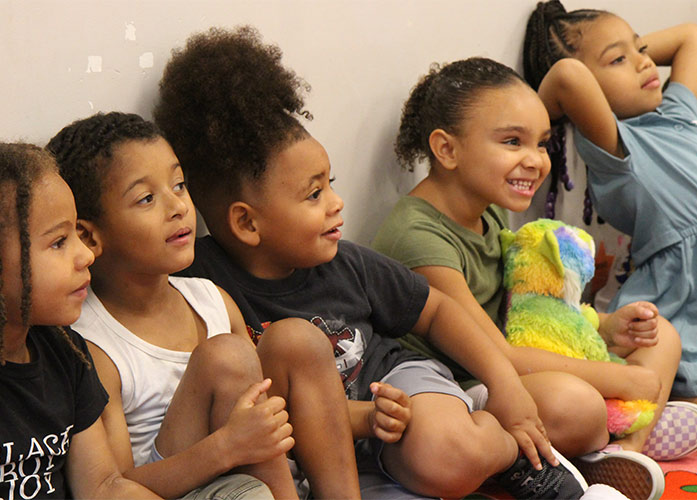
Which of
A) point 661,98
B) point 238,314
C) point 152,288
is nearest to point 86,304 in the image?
point 152,288

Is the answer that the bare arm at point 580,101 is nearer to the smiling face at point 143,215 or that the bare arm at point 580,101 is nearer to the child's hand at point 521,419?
the child's hand at point 521,419

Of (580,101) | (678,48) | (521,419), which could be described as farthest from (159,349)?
(678,48)

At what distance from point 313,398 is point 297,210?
0.30 metres

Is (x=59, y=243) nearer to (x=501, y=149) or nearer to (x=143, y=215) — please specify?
(x=143, y=215)

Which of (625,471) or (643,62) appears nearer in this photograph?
(625,471)

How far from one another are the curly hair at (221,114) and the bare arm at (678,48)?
3.84ft

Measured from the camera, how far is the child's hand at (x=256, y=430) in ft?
3.11

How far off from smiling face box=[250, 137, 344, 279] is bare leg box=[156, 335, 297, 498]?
0.27 m

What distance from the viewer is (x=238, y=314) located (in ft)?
3.92

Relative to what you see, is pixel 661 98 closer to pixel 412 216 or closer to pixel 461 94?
pixel 461 94

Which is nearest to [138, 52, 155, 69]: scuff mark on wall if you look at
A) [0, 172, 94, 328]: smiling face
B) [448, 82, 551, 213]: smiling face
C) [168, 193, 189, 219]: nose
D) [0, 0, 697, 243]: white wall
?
[0, 0, 697, 243]: white wall

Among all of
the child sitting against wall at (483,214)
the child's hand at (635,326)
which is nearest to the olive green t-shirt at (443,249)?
the child sitting against wall at (483,214)

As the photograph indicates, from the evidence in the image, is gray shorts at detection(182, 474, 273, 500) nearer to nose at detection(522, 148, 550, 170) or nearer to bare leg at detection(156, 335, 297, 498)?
bare leg at detection(156, 335, 297, 498)

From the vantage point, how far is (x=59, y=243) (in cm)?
91
